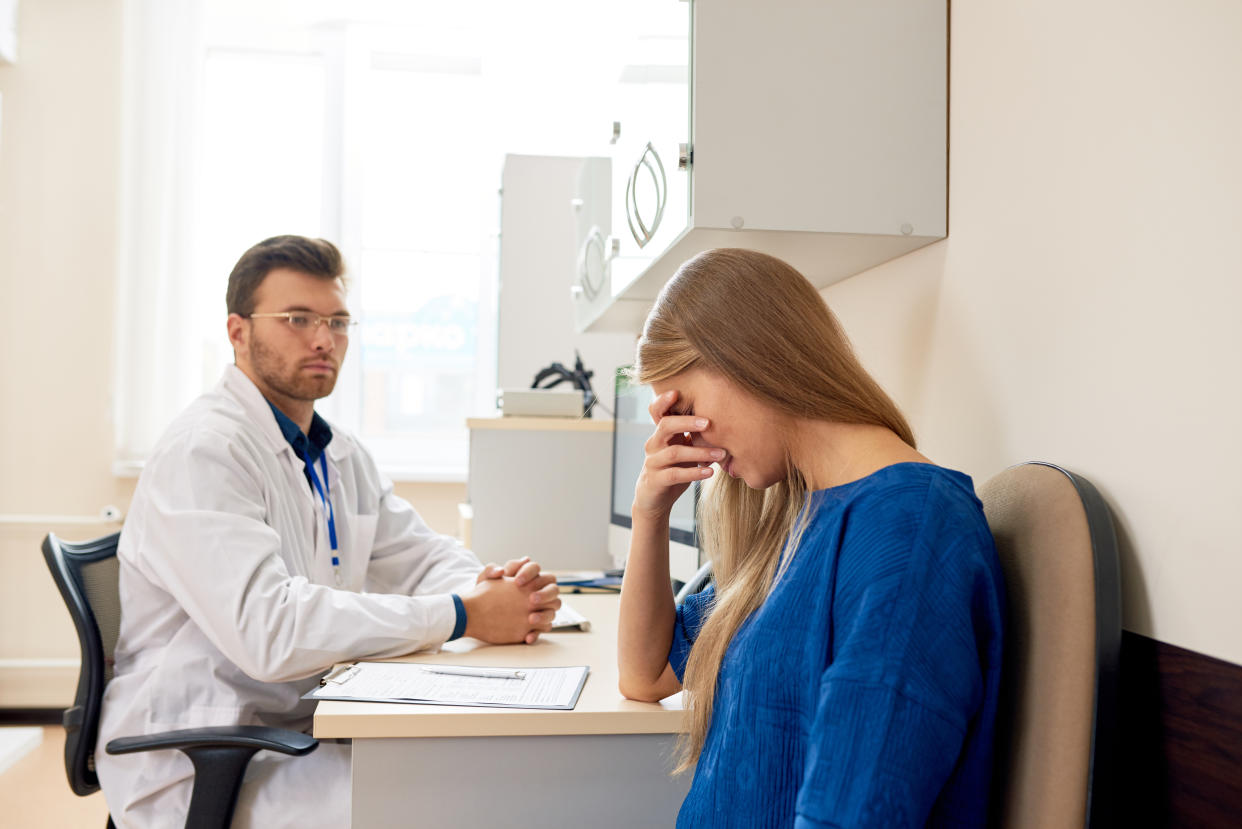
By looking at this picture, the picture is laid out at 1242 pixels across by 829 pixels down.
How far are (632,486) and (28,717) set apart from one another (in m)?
2.67

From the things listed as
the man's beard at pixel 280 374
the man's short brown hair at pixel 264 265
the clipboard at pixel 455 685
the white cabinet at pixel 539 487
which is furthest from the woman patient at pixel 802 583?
the white cabinet at pixel 539 487

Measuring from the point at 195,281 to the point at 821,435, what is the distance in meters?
3.17

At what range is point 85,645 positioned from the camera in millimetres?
1372

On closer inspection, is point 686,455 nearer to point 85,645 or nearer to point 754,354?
point 754,354

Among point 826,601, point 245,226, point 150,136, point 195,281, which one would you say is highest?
point 150,136

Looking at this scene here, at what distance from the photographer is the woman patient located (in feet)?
2.28

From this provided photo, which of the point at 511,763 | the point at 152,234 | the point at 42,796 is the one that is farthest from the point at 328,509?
the point at 152,234

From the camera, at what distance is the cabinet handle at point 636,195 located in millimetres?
1349

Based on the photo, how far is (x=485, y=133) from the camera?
3742mm

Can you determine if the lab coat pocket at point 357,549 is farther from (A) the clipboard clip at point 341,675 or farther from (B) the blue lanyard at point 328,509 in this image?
(A) the clipboard clip at point 341,675

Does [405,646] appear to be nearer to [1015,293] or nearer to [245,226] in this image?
[1015,293]

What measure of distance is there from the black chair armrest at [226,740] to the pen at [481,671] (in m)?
0.18

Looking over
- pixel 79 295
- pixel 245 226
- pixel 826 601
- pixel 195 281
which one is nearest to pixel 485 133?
pixel 245 226

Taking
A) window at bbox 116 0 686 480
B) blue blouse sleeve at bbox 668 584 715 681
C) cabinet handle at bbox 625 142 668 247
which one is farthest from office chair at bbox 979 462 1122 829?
window at bbox 116 0 686 480
